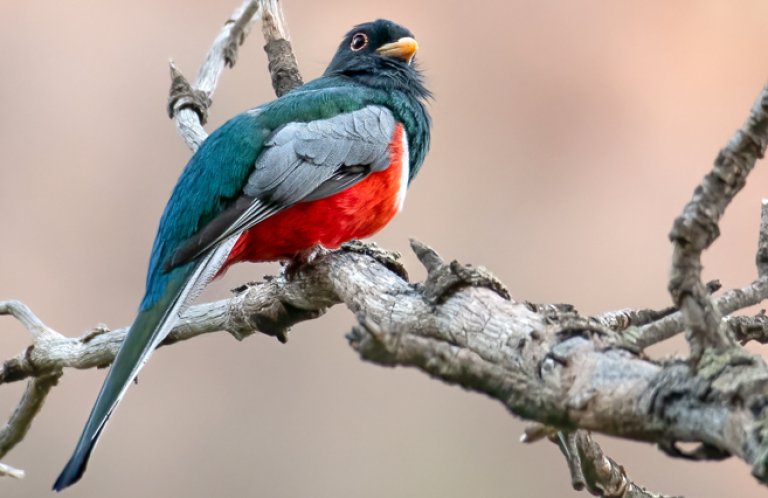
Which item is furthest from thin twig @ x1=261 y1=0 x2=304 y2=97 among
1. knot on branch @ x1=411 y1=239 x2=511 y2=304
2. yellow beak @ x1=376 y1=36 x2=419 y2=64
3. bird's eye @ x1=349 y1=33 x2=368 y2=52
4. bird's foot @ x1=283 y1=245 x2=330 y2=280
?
knot on branch @ x1=411 y1=239 x2=511 y2=304

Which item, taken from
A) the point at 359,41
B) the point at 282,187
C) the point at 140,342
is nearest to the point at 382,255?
the point at 282,187

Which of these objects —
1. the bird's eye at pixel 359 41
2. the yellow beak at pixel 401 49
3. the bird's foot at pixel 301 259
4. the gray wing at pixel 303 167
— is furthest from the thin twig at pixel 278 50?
the bird's foot at pixel 301 259

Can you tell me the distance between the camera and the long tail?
2.62 metres

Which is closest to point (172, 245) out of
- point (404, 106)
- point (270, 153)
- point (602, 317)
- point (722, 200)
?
point (270, 153)

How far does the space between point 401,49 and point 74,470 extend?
8.55ft

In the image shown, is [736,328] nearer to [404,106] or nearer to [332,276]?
[332,276]

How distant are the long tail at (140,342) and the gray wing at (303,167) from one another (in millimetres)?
65

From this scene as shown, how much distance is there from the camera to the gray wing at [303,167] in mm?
3383

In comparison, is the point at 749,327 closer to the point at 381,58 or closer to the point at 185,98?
the point at 381,58

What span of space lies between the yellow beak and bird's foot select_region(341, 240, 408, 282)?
4.40 feet

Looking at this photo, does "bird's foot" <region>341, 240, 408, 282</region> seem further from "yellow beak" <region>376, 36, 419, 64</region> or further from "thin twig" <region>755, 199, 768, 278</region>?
"yellow beak" <region>376, 36, 419, 64</region>

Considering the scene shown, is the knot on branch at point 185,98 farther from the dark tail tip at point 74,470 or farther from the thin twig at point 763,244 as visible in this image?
the thin twig at point 763,244

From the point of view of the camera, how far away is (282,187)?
3541 mm

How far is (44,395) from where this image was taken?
3.79 meters
